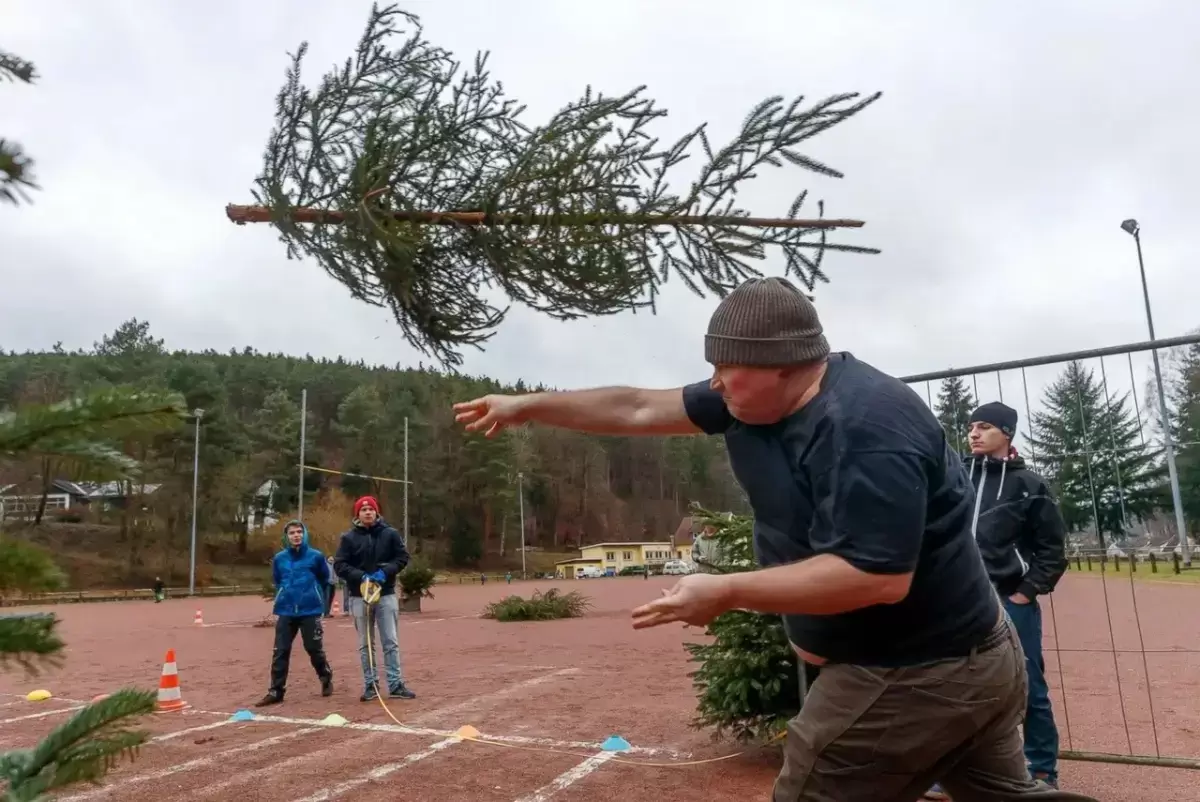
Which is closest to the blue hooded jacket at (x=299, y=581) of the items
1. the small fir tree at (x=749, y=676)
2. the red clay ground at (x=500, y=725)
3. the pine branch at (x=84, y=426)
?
the red clay ground at (x=500, y=725)

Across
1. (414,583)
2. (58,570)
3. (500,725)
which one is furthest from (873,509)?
(414,583)

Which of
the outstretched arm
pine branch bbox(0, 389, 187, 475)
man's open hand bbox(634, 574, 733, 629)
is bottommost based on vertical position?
man's open hand bbox(634, 574, 733, 629)

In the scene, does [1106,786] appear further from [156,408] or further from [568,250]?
[156,408]

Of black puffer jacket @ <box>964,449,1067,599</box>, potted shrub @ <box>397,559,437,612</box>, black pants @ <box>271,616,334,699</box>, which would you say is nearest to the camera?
black puffer jacket @ <box>964,449,1067,599</box>

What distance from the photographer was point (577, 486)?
302ft

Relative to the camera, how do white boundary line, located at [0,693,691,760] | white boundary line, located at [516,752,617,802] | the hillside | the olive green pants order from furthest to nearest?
the hillside
white boundary line, located at [0,693,691,760]
white boundary line, located at [516,752,617,802]
the olive green pants

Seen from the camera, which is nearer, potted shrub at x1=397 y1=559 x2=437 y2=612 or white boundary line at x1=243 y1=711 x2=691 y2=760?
white boundary line at x1=243 y1=711 x2=691 y2=760

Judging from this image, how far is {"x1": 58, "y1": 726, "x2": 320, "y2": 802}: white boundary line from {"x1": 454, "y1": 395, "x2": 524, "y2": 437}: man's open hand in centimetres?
322

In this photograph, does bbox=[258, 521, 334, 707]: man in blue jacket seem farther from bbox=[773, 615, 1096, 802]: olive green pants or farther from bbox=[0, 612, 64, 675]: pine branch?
bbox=[0, 612, 64, 675]: pine branch

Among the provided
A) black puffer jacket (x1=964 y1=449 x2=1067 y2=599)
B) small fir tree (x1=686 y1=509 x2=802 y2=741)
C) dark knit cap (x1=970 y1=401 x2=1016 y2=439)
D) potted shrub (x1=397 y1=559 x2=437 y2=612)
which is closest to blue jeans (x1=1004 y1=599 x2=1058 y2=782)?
black puffer jacket (x1=964 y1=449 x2=1067 y2=599)

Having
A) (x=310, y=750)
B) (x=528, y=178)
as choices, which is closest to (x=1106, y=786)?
(x=528, y=178)

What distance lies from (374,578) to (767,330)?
6815 millimetres

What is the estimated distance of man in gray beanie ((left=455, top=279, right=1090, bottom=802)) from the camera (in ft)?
6.10

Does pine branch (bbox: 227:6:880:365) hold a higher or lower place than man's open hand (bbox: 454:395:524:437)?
higher
